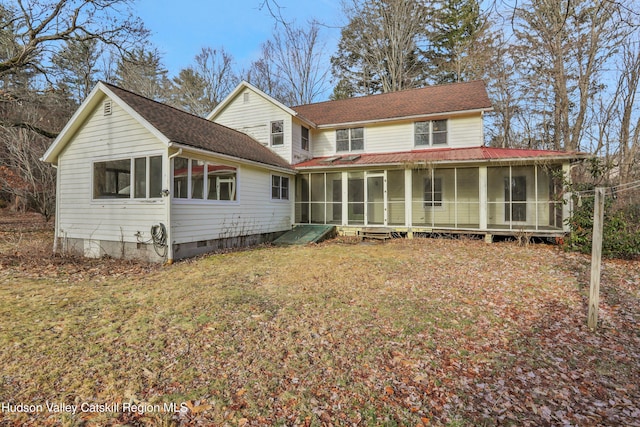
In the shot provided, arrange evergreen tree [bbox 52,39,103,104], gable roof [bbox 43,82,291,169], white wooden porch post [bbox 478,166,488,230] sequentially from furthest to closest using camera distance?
evergreen tree [bbox 52,39,103,104] < white wooden porch post [bbox 478,166,488,230] < gable roof [bbox 43,82,291,169]

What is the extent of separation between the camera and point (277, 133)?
14.4m

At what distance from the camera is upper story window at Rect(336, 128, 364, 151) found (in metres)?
14.9

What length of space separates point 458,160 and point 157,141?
387 inches

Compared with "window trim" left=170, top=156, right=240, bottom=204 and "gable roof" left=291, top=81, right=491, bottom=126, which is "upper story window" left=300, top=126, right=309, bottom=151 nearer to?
"gable roof" left=291, top=81, right=491, bottom=126

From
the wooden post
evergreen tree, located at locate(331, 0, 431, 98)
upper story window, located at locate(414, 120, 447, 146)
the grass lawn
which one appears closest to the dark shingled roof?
the grass lawn

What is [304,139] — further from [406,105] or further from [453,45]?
[453,45]

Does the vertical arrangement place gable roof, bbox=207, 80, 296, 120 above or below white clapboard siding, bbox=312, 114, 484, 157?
above

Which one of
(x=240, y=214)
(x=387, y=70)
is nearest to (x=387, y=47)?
(x=387, y=70)

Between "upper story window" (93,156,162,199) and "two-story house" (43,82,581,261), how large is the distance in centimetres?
4

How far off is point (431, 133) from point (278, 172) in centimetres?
712

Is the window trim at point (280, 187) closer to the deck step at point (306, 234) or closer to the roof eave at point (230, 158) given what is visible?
the roof eave at point (230, 158)

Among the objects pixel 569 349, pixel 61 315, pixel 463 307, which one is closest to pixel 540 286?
pixel 463 307

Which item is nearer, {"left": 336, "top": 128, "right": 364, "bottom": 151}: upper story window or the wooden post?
the wooden post

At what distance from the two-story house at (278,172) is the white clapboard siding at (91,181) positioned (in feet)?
0.13
